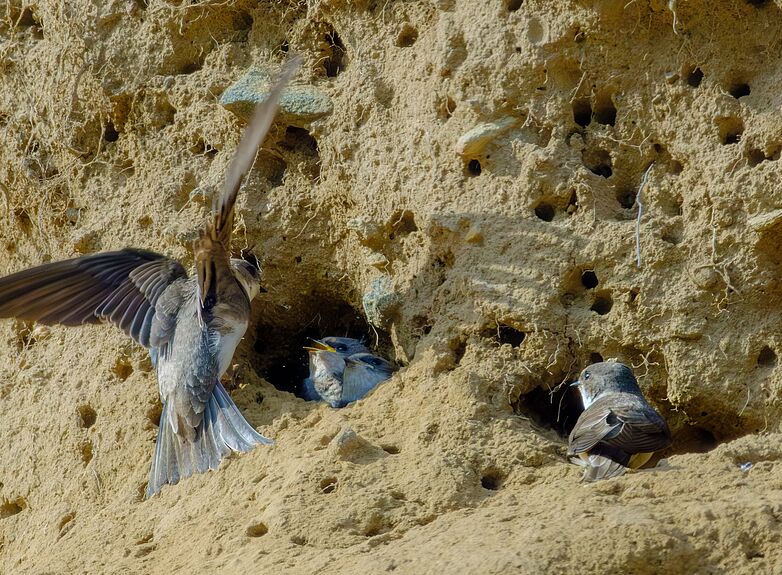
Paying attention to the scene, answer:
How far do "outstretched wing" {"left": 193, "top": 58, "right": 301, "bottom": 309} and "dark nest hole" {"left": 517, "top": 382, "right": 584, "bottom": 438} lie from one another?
1.42 meters

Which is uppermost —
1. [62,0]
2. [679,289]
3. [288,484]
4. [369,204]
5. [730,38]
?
[62,0]

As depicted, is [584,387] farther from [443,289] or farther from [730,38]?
[730,38]

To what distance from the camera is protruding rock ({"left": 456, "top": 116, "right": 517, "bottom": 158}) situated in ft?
18.7

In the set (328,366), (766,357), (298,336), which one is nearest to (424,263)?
(328,366)

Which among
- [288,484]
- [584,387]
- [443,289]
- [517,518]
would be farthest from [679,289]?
[288,484]

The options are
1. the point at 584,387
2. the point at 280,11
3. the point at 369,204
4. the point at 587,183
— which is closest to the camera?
the point at 584,387

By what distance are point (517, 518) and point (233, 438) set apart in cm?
149

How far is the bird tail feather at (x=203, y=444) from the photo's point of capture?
17.7ft

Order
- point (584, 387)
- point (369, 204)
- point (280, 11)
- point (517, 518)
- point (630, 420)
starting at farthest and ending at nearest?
1. point (280, 11)
2. point (369, 204)
3. point (584, 387)
4. point (630, 420)
5. point (517, 518)

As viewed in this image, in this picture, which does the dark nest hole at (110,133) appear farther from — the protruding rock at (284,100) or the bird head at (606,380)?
the bird head at (606,380)

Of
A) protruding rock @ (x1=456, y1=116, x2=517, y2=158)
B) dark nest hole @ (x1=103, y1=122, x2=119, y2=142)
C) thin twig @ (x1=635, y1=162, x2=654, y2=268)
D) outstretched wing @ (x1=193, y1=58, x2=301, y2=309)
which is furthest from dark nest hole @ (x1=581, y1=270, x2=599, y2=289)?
dark nest hole @ (x1=103, y1=122, x2=119, y2=142)

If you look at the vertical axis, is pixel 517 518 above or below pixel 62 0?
below

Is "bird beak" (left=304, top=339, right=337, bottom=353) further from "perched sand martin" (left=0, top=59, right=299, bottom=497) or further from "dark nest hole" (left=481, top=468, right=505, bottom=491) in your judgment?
"dark nest hole" (left=481, top=468, right=505, bottom=491)

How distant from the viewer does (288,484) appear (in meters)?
4.94
